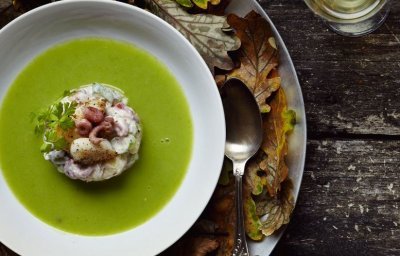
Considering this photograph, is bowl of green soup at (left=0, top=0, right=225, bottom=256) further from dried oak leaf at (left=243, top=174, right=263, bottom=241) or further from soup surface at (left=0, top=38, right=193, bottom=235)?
dried oak leaf at (left=243, top=174, right=263, bottom=241)

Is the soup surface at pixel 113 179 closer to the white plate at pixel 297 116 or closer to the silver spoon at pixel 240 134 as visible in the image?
the silver spoon at pixel 240 134

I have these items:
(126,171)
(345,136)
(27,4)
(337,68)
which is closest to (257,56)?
(337,68)

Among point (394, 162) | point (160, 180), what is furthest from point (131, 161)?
point (394, 162)

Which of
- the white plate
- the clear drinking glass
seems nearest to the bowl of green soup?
the white plate

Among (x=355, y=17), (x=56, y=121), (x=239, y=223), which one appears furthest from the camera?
(x=355, y=17)

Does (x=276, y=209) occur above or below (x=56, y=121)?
below

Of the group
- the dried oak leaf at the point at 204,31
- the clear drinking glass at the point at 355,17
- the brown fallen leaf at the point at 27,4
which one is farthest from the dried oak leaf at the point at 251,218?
the brown fallen leaf at the point at 27,4

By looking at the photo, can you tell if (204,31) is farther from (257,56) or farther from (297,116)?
(297,116)
